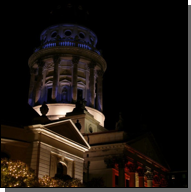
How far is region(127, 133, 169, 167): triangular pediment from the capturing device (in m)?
41.4

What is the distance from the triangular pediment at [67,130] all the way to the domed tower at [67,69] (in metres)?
19.1

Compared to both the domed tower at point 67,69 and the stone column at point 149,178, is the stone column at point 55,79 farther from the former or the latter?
the stone column at point 149,178

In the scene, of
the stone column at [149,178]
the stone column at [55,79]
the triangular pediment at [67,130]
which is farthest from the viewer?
the stone column at [55,79]

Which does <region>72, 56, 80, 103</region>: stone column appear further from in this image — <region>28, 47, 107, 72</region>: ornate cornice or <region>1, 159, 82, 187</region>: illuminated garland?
<region>1, 159, 82, 187</region>: illuminated garland

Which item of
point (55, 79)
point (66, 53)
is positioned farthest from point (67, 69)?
point (55, 79)

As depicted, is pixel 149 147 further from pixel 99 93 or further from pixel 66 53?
pixel 66 53

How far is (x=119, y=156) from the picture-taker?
37812 millimetres

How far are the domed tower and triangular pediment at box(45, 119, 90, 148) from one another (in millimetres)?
19097

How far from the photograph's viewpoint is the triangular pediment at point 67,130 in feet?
94.3

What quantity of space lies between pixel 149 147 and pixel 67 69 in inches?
723

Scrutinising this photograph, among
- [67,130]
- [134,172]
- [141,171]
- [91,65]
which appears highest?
[91,65]

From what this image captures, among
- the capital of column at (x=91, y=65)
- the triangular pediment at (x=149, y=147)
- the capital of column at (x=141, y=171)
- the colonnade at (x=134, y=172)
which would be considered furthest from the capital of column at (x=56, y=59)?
the capital of column at (x=141, y=171)

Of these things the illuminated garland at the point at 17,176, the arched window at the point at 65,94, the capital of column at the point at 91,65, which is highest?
the capital of column at the point at 91,65

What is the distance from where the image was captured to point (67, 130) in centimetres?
3048
